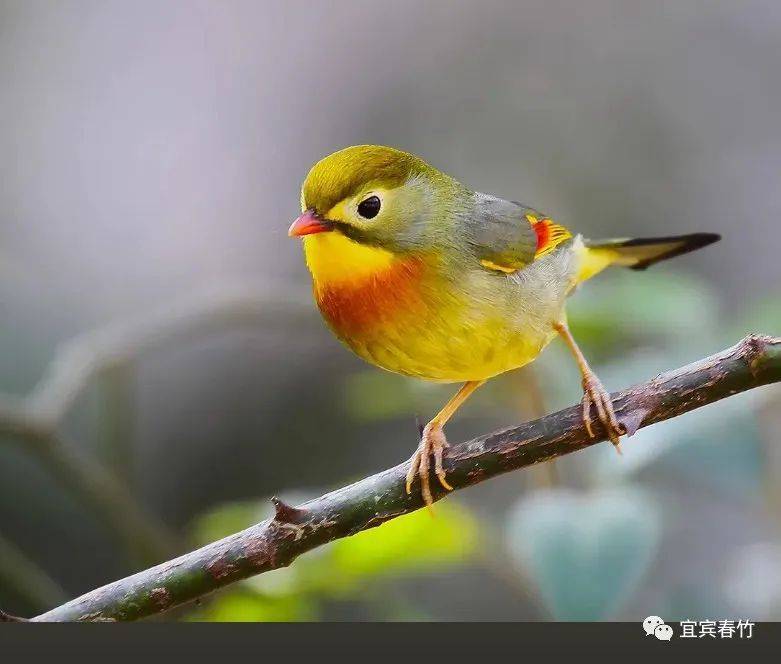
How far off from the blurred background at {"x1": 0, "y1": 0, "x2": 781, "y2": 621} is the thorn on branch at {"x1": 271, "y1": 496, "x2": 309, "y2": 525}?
1603mm

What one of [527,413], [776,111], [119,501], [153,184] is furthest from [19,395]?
[776,111]

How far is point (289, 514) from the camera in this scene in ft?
7.63

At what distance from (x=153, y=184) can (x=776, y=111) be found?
393 cm

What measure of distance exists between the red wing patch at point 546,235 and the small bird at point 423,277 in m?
0.09

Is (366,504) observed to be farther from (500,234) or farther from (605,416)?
(500,234)

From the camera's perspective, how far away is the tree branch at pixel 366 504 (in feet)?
7.63

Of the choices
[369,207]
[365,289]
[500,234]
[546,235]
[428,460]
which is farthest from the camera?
[546,235]

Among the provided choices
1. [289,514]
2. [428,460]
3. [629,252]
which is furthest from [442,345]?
[629,252]

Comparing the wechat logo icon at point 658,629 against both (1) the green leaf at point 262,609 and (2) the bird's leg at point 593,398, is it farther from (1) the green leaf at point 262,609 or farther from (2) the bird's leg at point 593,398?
(1) the green leaf at point 262,609

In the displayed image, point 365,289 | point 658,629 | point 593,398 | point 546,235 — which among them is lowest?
point 658,629

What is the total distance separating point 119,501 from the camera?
12.6 feet

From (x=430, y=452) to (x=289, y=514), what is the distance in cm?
64

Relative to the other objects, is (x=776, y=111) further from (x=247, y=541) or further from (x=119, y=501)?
(x=247, y=541)

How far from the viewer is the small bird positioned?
2.47 metres
